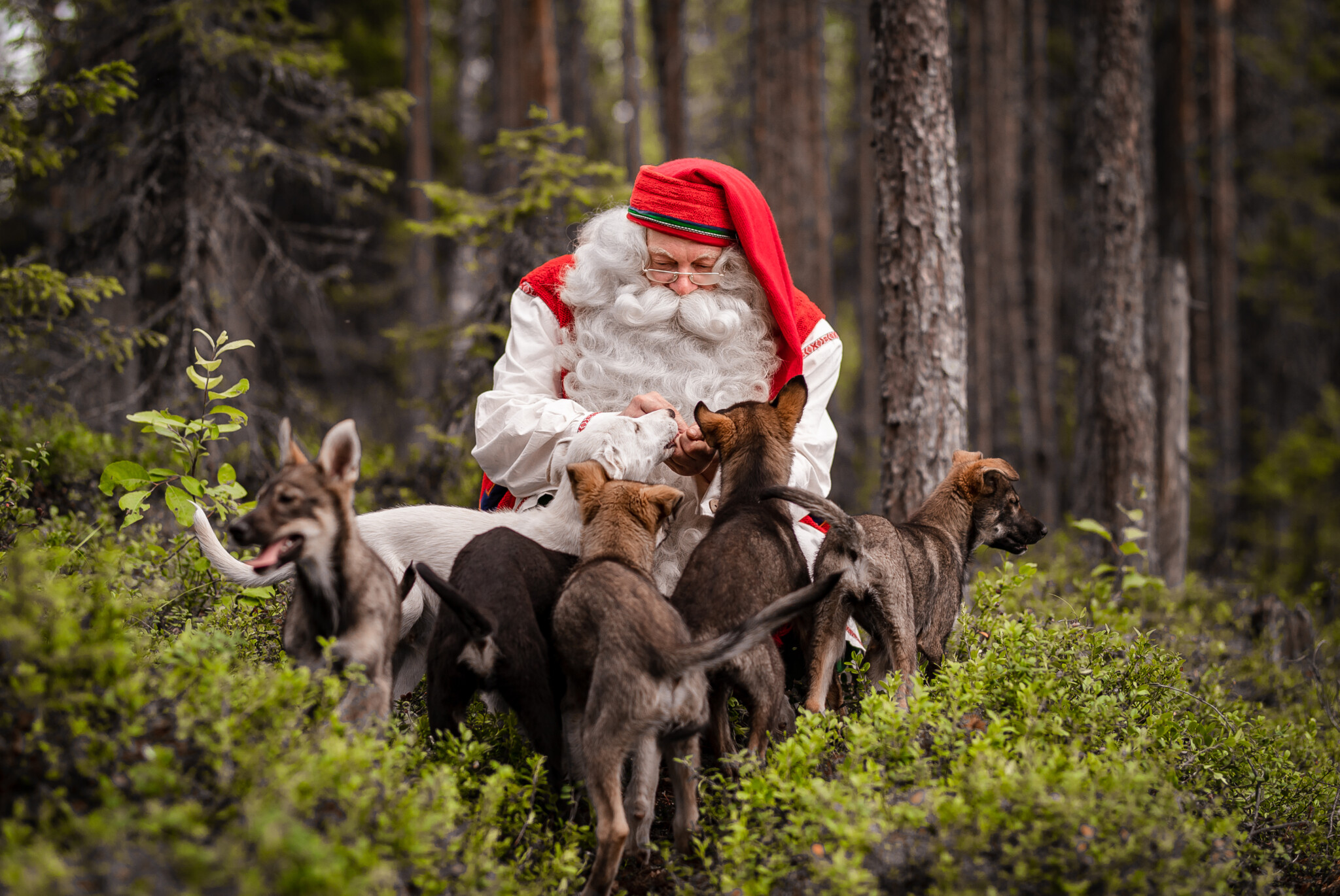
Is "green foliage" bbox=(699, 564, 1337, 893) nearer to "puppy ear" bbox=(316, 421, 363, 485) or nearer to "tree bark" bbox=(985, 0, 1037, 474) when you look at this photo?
"puppy ear" bbox=(316, 421, 363, 485)

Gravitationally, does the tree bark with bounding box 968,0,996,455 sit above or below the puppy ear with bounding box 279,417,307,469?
above

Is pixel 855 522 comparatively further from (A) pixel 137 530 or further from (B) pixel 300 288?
(B) pixel 300 288

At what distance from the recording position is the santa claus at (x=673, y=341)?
196 inches

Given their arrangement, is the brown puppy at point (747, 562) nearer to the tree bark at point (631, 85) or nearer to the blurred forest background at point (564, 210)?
the blurred forest background at point (564, 210)

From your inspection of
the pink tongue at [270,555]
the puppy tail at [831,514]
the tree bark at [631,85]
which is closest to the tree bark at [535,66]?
the tree bark at [631,85]

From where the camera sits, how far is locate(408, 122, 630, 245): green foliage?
7816 millimetres

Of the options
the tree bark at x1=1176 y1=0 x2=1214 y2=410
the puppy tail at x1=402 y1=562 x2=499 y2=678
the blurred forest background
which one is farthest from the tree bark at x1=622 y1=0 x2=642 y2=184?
the puppy tail at x1=402 y1=562 x2=499 y2=678

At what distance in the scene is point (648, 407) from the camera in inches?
189

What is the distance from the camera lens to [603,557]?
391cm

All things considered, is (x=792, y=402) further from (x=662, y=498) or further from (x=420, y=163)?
(x=420, y=163)

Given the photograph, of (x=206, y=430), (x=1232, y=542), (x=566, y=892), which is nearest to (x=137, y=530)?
(x=206, y=430)

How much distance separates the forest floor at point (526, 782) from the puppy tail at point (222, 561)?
0.31 metres

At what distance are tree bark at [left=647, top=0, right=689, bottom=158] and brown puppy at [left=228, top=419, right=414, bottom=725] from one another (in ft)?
45.7

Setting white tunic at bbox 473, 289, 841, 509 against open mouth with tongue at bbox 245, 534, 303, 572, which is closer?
open mouth with tongue at bbox 245, 534, 303, 572
